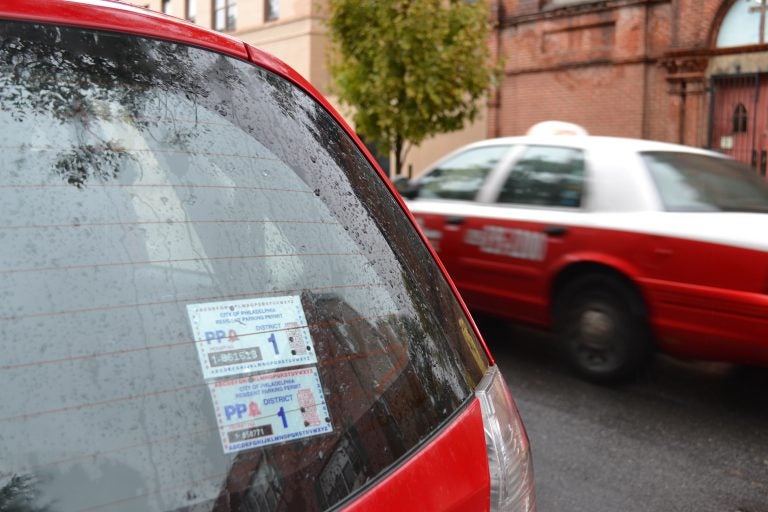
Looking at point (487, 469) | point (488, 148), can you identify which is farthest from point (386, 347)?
point (488, 148)

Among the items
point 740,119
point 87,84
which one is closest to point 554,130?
point 87,84

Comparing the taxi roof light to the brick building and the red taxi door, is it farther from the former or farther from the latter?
the brick building

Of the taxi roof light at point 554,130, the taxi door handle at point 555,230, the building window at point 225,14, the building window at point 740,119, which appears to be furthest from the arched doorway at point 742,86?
the building window at point 225,14

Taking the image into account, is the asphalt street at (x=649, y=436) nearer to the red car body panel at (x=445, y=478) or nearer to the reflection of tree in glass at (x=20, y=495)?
the red car body panel at (x=445, y=478)

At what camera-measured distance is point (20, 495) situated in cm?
102

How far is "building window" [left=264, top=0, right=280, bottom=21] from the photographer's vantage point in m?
21.8

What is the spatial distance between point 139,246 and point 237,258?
0.18 metres

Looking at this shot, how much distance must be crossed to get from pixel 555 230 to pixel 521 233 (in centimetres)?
30

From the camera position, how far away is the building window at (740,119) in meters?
12.9

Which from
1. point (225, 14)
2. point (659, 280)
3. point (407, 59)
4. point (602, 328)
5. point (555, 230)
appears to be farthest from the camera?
point (225, 14)

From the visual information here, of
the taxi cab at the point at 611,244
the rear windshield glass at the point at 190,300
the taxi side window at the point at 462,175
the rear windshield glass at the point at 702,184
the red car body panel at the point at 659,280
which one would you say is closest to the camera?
the rear windshield glass at the point at 190,300

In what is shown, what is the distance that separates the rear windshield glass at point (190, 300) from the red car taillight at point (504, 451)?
0.24 feet

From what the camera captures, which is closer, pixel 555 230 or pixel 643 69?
pixel 555 230

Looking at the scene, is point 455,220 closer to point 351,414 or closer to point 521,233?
point 521,233
